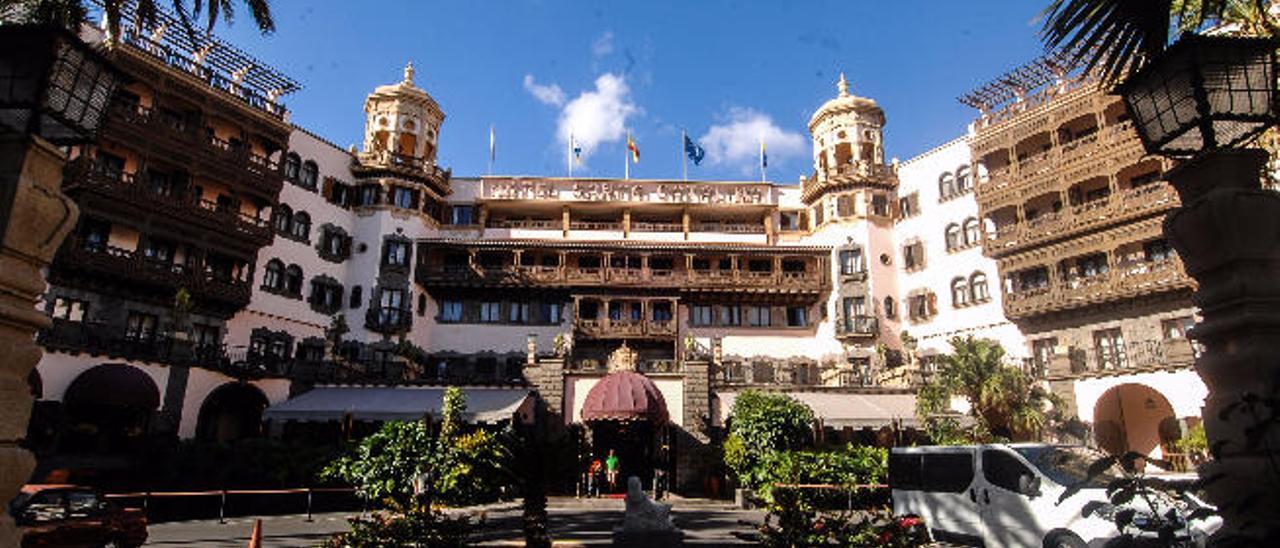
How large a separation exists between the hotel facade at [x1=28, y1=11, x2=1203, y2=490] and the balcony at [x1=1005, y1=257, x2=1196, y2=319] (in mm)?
178

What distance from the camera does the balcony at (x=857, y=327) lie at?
127 ft

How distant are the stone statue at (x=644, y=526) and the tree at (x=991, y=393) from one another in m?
20.7

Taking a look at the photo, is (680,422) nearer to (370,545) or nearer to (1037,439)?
(1037,439)

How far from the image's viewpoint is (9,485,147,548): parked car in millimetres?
13688

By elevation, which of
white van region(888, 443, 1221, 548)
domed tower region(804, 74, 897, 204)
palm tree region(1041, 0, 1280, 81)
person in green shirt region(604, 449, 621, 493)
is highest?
domed tower region(804, 74, 897, 204)

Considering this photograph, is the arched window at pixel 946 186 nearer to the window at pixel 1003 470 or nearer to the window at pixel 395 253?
the window at pixel 1003 470

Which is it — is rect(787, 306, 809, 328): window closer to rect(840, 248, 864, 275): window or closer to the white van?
rect(840, 248, 864, 275): window

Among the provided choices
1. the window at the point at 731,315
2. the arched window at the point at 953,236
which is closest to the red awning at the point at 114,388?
the window at the point at 731,315

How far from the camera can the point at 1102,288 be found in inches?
1226

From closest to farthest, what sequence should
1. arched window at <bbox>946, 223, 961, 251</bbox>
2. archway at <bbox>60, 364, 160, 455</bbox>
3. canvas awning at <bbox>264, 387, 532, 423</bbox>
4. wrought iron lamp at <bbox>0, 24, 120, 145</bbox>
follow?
1. wrought iron lamp at <bbox>0, 24, 120, 145</bbox>
2. archway at <bbox>60, 364, 160, 455</bbox>
3. canvas awning at <bbox>264, 387, 532, 423</bbox>
4. arched window at <bbox>946, 223, 961, 251</bbox>

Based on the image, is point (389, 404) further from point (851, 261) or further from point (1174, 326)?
point (1174, 326)

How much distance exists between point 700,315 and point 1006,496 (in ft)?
93.1

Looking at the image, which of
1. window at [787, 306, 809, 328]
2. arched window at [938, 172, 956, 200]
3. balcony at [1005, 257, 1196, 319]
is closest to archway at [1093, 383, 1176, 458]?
balcony at [1005, 257, 1196, 319]

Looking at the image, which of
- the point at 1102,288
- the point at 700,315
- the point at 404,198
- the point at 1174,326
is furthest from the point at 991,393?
the point at 404,198
